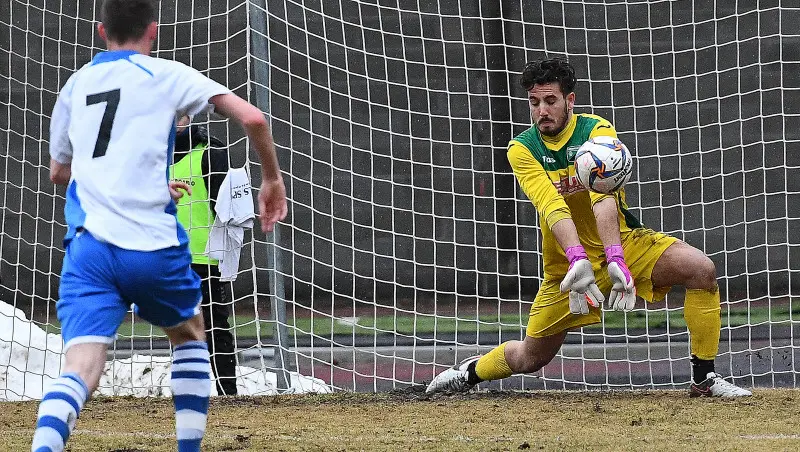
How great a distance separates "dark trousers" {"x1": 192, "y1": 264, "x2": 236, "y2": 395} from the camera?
6719 mm

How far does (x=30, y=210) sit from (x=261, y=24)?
453cm

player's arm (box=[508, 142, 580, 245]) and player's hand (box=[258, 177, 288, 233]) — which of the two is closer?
player's hand (box=[258, 177, 288, 233])

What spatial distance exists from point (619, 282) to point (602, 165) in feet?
1.78

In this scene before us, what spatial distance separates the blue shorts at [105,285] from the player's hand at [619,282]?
2.56 meters

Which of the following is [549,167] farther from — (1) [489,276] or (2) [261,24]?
(1) [489,276]

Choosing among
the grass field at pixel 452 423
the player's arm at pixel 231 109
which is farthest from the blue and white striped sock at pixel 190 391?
the grass field at pixel 452 423

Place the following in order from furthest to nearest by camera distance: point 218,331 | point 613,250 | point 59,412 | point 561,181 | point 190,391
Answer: point 218,331
point 561,181
point 613,250
point 190,391
point 59,412

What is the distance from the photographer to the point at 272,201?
3418 mm

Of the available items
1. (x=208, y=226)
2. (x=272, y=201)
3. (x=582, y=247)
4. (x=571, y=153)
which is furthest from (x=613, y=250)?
(x=208, y=226)

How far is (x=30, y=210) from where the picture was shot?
10.6 metres

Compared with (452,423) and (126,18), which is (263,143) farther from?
(452,423)

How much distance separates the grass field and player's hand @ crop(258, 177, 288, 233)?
1.23 meters

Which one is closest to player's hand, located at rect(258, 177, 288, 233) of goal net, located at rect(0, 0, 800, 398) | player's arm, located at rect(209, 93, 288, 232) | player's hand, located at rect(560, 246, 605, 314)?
player's arm, located at rect(209, 93, 288, 232)

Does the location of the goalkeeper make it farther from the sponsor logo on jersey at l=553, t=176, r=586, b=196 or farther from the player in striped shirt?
the player in striped shirt
